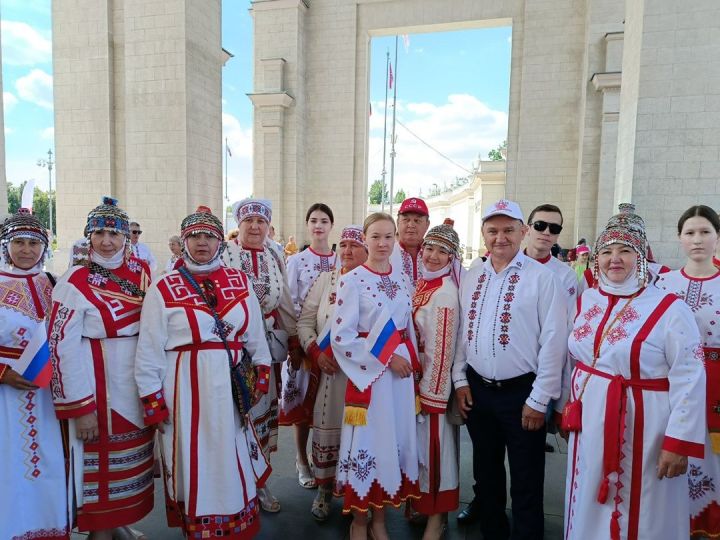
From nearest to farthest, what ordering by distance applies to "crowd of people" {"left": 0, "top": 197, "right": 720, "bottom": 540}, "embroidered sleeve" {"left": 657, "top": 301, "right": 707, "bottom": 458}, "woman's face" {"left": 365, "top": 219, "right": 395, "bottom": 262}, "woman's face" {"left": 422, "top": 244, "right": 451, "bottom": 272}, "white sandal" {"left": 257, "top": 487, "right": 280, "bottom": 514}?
"embroidered sleeve" {"left": 657, "top": 301, "right": 707, "bottom": 458} < "crowd of people" {"left": 0, "top": 197, "right": 720, "bottom": 540} < "woman's face" {"left": 365, "top": 219, "right": 395, "bottom": 262} < "woman's face" {"left": 422, "top": 244, "right": 451, "bottom": 272} < "white sandal" {"left": 257, "top": 487, "right": 280, "bottom": 514}

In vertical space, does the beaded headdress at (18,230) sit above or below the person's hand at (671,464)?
above

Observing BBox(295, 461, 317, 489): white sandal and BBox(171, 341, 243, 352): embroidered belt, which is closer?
BBox(171, 341, 243, 352): embroidered belt

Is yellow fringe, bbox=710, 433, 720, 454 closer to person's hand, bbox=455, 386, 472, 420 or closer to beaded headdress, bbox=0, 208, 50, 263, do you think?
person's hand, bbox=455, 386, 472, 420

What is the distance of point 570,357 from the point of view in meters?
2.38

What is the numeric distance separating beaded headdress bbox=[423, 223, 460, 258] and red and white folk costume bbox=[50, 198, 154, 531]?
1.64m

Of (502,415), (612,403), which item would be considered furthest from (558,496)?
(612,403)

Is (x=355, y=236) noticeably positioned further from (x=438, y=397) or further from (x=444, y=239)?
(x=438, y=397)

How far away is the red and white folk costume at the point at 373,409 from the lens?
7.82 feet

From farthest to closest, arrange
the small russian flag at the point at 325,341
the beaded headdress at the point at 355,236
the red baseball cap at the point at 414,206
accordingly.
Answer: the red baseball cap at the point at 414,206 → the beaded headdress at the point at 355,236 → the small russian flag at the point at 325,341

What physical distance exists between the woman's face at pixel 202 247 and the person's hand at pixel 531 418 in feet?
5.99

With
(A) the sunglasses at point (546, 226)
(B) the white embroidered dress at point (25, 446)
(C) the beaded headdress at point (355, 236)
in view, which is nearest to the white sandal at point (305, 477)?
(B) the white embroidered dress at point (25, 446)

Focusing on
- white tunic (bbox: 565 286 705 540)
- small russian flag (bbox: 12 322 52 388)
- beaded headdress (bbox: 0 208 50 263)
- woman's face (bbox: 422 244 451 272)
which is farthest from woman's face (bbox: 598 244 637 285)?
beaded headdress (bbox: 0 208 50 263)

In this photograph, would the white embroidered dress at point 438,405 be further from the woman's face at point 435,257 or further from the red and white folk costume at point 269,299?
the red and white folk costume at point 269,299

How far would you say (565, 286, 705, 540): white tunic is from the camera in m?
1.83
